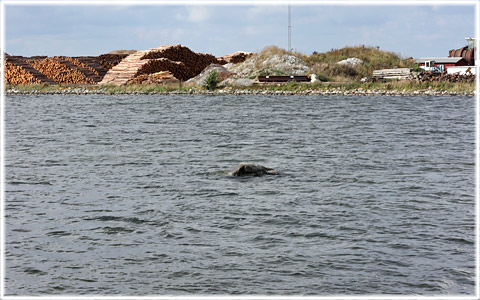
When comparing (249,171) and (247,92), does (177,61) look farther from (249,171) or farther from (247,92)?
(249,171)

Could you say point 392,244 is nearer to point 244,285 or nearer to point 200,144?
point 244,285

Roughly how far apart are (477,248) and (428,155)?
32.3ft

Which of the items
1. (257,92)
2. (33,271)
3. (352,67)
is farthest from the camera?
(352,67)

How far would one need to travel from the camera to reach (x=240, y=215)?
36.7 ft

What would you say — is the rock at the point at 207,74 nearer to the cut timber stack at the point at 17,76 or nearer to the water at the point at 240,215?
the cut timber stack at the point at 17,76

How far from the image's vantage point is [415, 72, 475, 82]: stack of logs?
55406 millimetres

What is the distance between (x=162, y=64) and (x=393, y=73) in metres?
23.8

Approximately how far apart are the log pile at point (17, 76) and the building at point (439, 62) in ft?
142

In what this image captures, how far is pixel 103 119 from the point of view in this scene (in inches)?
1268

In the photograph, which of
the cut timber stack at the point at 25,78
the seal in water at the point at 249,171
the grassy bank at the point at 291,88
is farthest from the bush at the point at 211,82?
the seal in water at the point at 249,171

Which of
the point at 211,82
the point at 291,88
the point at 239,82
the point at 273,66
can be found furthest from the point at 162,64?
the point at 291,88

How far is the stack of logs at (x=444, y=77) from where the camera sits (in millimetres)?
55406

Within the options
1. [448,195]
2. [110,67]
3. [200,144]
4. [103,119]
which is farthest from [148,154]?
[110,67]

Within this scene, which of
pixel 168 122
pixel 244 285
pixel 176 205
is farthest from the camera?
pixel 168 122
